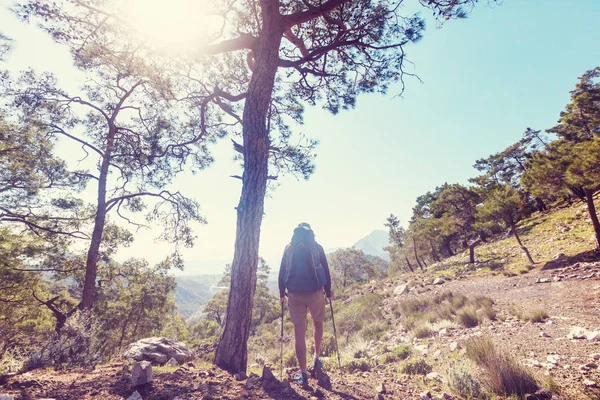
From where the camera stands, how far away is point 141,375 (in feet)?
8.09

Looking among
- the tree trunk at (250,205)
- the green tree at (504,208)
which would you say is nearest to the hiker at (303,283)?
the tree trunk at (250,205)

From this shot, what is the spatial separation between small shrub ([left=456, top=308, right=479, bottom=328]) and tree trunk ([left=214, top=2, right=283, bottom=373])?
19.8 feet

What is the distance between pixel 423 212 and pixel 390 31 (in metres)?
40.5

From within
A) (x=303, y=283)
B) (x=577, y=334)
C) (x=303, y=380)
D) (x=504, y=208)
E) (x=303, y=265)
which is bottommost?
(x=577, y=334)

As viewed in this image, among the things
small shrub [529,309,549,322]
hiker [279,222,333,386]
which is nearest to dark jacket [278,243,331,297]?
hiker [279,222,333,386]

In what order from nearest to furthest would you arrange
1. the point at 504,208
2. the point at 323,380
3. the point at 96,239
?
the point at 323,380
the point at 96,239
the point at 504,208

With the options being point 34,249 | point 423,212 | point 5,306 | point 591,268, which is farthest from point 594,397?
point 423,212

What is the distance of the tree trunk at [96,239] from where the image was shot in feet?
23.2

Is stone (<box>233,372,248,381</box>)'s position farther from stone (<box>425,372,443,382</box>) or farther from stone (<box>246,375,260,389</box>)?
stone (<box>425,372,443,382</box>)

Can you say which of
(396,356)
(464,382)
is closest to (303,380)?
(464,382)

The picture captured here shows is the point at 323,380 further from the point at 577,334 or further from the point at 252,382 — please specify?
the point at 577,334

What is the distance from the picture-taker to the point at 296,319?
131 inches

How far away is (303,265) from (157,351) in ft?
9.43

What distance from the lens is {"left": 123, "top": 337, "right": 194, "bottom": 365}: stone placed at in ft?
12.2
